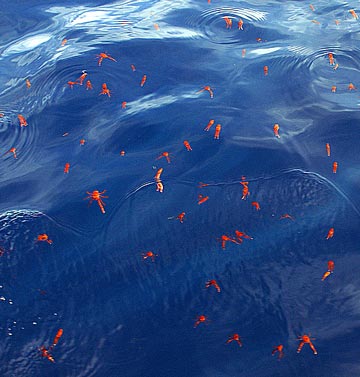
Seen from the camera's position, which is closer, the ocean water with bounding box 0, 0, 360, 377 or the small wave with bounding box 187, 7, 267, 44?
the ocean water with bounding box 0, 0, 360, 377

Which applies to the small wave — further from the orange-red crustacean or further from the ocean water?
the orange-red crustacean

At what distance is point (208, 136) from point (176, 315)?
5.92ft

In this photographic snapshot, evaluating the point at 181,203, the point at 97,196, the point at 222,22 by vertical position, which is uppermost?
the point at 222,22

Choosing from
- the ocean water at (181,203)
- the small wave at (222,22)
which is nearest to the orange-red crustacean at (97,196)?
the ocean water at (181,203)

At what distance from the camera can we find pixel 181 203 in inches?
158

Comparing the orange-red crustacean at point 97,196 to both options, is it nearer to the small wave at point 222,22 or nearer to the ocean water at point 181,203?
the ocean water at point 181,203

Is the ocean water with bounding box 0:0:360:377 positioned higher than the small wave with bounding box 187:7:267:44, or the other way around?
the small wave with bounding box 187:7:267:44

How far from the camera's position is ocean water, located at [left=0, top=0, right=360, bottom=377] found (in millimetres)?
3307

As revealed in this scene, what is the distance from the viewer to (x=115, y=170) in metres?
4.31

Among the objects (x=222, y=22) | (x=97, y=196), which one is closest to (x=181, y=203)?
(x=97, y=196)

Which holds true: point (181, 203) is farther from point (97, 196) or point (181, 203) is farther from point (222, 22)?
point (222, 22)

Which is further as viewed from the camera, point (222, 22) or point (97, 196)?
point (222, 22)

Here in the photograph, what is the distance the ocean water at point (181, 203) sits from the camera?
130 inches

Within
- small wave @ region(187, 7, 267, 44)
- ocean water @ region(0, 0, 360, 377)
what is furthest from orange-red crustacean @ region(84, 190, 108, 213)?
small wave @ region(187, 7, 267, 44)
